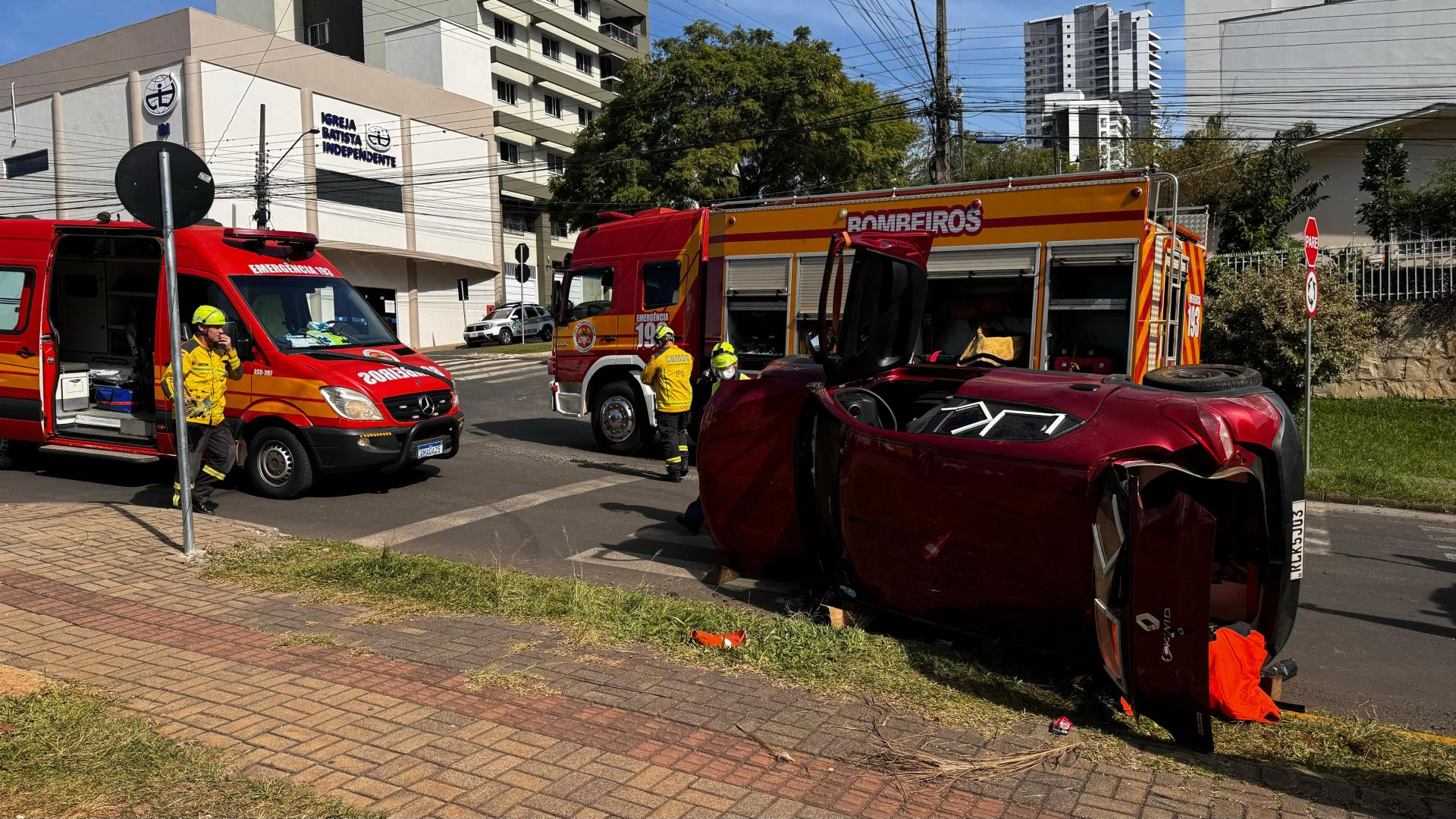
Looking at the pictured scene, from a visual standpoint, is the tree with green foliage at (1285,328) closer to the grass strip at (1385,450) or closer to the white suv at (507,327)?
the grass strip at (1385,450)

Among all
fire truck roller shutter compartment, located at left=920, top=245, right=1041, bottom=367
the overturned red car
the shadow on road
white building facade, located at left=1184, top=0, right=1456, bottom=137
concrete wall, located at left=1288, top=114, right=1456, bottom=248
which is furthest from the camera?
white building facade, located at left=1184, top=0, right=1456, bottom=137

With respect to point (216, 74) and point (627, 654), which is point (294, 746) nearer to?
point (627, 654)

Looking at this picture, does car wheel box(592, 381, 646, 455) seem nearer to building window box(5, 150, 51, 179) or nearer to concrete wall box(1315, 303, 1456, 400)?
concrete wall box(1315, 303, 1456, 400)

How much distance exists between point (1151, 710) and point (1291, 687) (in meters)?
1.58

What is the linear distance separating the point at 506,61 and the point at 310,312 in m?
44.7

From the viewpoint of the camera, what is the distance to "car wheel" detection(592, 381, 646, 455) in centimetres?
1307

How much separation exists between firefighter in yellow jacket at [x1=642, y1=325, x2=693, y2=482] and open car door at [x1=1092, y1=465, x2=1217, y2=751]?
23.7 feet

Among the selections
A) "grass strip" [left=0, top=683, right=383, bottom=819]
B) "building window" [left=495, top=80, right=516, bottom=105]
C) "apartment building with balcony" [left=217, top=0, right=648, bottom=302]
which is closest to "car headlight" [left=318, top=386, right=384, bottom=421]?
"grass strip" [left=0, top=683, right=383, bottom=819]

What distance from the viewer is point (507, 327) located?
37.6 meters

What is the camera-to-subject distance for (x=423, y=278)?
143 feet

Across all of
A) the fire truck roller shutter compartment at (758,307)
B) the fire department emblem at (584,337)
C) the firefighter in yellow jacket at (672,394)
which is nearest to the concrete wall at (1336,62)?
the fire truck roller shutter compartment at (758,307)

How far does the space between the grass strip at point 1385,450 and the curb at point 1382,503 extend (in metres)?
0.05

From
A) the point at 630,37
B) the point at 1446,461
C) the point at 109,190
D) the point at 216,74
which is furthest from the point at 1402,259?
the point at 630,37

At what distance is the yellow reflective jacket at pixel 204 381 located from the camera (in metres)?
8.44
